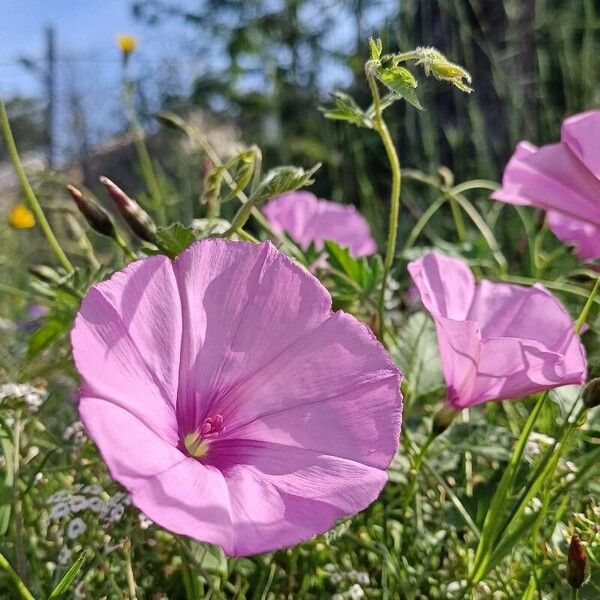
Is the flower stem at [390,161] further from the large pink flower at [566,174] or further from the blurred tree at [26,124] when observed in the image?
the blurred tree at [26,124]

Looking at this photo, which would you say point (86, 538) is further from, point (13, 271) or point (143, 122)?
point (143, 122)

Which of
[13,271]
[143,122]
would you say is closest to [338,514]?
[13,271]

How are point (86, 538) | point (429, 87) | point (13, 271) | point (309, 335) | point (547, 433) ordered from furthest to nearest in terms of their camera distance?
point (13, 271), point (429, 87), point (547, 433), point (86, 538), point (309, 335)

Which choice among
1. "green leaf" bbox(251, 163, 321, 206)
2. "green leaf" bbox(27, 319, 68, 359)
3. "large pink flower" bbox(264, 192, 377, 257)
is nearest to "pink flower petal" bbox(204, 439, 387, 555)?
"green leaf" bbox(251, 163, 321, 206)

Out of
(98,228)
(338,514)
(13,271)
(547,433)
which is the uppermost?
(98,228)

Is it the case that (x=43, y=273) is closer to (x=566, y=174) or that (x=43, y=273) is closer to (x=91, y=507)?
(x=91, y=507)

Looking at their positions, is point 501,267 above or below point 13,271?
above

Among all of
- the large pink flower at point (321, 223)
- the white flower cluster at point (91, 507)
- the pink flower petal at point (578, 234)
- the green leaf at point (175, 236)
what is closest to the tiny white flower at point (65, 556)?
the white flower cluster at point (91, 507)
